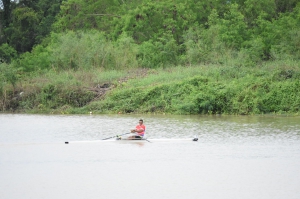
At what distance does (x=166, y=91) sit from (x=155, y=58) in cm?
1147

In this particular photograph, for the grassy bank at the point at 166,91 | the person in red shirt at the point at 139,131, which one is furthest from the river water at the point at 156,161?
the grassy bank at the point at 166,91

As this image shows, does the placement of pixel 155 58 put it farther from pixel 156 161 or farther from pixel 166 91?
pixel 156 161

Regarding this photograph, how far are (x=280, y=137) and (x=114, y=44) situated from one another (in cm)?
2687

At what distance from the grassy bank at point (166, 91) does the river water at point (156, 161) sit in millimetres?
3735

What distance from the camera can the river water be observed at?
55.4 feet

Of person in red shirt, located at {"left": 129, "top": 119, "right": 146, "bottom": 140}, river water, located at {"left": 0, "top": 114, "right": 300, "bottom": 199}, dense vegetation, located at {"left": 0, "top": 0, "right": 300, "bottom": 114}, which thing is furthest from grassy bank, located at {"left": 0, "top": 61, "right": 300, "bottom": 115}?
person in red shirt, located at {"left": 129, "top": 119, "right": 146, "bottom": 140}

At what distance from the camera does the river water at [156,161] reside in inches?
665

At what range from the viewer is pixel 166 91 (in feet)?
129

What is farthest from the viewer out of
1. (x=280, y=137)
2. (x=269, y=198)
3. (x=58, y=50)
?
(x=58, y=50)

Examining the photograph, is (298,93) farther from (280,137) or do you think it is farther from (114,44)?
(114,44)

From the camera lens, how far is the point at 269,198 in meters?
15.8

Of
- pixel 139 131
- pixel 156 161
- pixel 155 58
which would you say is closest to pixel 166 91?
pixel 155 58

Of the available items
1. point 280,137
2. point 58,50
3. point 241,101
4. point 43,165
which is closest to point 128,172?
point 43,165

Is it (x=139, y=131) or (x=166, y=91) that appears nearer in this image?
(x=139, y=131)
